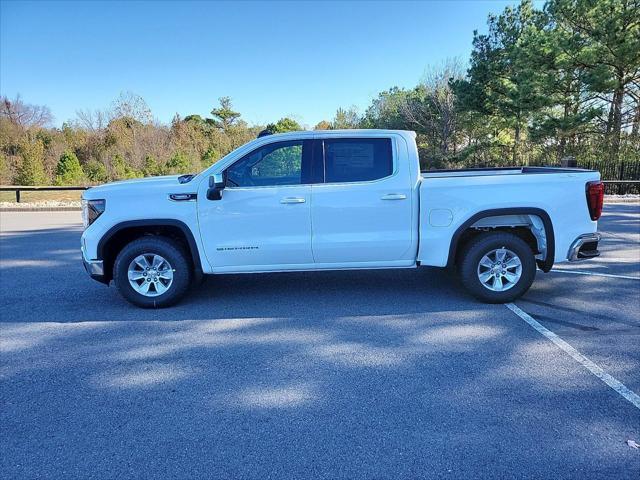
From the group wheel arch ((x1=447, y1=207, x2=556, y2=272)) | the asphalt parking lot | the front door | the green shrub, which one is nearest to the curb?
the green shrub

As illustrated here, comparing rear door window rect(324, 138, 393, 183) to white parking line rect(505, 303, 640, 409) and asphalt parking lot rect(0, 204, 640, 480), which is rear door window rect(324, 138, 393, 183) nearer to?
asphalt parking lot rect(0, 204, 640, 480)

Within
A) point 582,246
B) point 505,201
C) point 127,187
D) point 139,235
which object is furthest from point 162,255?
point 582,246

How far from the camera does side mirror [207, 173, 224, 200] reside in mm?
4965

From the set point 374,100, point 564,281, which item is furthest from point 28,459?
point 374,100

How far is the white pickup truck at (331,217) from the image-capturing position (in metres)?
5.09

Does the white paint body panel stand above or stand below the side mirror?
below

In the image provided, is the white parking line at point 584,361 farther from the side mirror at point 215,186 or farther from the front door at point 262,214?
the side mirror at point 215,186

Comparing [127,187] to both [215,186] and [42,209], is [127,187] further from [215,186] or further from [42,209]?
[42,209]

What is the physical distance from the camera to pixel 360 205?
16.8 ft

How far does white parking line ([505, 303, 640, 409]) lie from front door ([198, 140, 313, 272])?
246 centimetres

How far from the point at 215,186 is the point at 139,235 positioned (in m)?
1.21

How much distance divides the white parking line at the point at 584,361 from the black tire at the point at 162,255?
3819 mm

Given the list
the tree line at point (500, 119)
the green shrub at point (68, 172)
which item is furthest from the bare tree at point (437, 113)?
the green shrub at point (68, 172)

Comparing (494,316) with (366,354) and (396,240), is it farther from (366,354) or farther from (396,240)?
(366,354)
